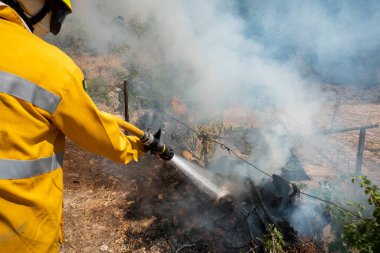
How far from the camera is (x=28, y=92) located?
124 cm

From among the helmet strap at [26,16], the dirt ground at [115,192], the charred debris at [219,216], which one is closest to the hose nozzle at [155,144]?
the helmet strap at [26,16]

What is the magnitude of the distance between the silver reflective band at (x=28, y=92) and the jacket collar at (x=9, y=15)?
0.35 metres

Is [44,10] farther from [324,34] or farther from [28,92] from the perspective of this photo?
[324,34]

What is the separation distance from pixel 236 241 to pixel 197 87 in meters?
9.05

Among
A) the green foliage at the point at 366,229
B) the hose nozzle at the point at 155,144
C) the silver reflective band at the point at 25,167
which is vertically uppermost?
the silver reflective band at the point at 25,167

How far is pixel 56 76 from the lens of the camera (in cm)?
128

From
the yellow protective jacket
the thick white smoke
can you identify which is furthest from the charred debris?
the thick white smoke

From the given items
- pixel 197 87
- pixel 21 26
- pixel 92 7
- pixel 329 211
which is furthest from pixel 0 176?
pixel 92 7

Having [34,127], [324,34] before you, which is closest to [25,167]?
[34,127]

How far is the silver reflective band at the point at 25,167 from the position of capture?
1.28m

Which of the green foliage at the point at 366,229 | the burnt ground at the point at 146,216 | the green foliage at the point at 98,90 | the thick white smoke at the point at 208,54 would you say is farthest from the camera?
the thick white smoke at the point at 208,54

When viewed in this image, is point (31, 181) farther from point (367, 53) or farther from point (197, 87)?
point (367, 53)

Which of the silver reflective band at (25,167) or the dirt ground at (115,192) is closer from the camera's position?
the silver reflective band at (25,167)

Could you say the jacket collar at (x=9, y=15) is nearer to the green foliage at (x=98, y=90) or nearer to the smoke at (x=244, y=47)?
the smoke at (x=244, y=47)
